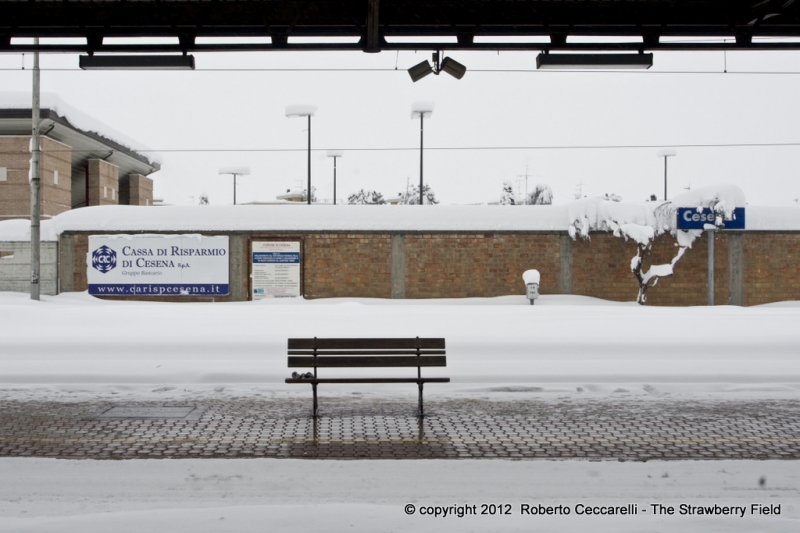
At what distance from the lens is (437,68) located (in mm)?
10422

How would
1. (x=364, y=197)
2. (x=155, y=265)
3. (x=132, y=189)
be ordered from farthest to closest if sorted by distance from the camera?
(x=364, y=197) < (x=132, y=189) < (x=155, y=265)

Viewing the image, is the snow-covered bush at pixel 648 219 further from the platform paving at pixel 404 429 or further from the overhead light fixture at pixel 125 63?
the overhead light fixture at pixel 125 63

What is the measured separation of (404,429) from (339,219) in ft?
51.7

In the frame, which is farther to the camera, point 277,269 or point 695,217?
point 277,269

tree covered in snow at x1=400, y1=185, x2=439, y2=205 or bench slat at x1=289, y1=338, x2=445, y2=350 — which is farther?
tree covered in snow at x1=400, y1=185, x2=439, y2=205

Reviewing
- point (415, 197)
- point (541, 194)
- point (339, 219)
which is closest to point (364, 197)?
point (415, 197)

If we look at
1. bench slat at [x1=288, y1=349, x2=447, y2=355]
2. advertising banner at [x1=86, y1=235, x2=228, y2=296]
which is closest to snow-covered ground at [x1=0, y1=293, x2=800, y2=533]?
advertising banner at [x1=86, y1=235, x2=228, y2=296]

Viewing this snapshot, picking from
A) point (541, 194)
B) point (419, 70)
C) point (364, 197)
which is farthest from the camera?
point (364, 197)

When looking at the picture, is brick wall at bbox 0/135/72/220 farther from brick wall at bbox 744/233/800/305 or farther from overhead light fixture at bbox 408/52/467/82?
brick wall at bbox 744/233/800/305

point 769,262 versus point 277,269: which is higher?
point 769,262

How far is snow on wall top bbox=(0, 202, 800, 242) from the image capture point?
23.2 m

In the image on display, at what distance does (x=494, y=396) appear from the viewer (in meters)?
10.5

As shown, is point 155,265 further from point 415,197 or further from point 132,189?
point 415,197

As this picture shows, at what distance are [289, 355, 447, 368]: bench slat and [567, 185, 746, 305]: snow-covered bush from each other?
49.1ft
